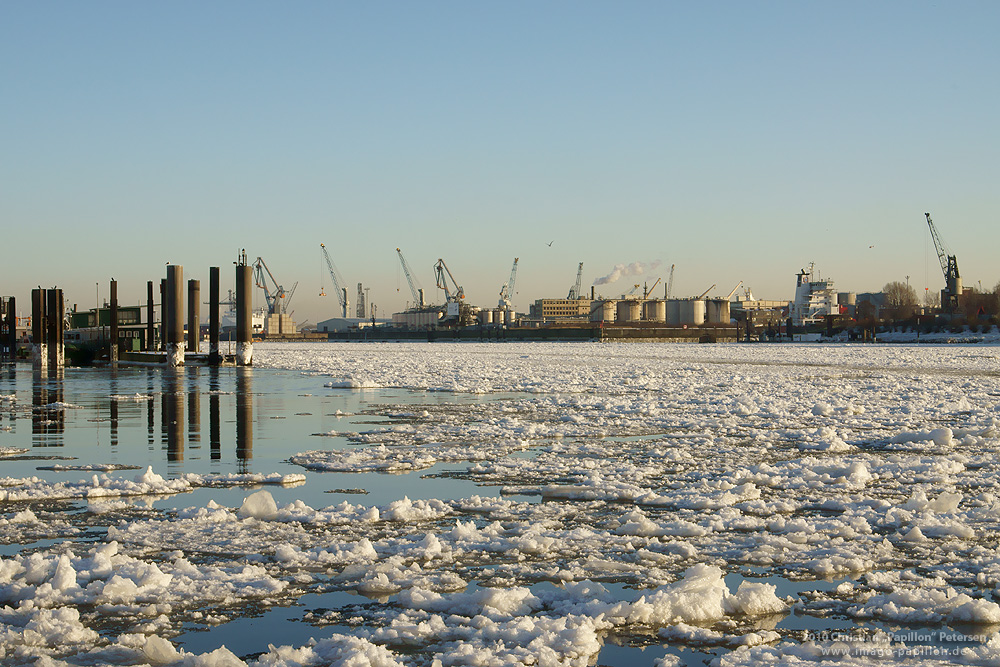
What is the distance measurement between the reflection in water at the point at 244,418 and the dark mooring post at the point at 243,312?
8927 millimetres

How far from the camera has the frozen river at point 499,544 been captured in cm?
540

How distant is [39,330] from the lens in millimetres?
46812

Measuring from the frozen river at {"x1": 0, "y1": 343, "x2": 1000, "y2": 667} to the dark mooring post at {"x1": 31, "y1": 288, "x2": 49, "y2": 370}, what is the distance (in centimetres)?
2927

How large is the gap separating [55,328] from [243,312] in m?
9.90

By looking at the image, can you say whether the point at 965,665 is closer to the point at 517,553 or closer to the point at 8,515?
the point at 517,553

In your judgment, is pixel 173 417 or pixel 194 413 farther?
pixel 194 413

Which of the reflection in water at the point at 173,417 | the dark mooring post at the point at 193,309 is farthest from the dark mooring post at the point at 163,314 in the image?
the reflection in water at the point at 173,417

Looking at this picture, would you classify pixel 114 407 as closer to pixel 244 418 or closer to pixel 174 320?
pixel 244 418

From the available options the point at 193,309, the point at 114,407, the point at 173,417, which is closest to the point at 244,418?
the point at 173,417

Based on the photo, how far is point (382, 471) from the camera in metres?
11.7

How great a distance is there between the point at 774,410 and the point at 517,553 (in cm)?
1368

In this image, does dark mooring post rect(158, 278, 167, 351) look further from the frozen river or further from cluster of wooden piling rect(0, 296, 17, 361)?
the frozen river

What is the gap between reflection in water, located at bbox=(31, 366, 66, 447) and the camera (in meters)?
15.1

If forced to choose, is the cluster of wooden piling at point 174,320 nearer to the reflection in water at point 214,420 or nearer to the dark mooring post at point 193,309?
the dark mooring post at point 193,309
